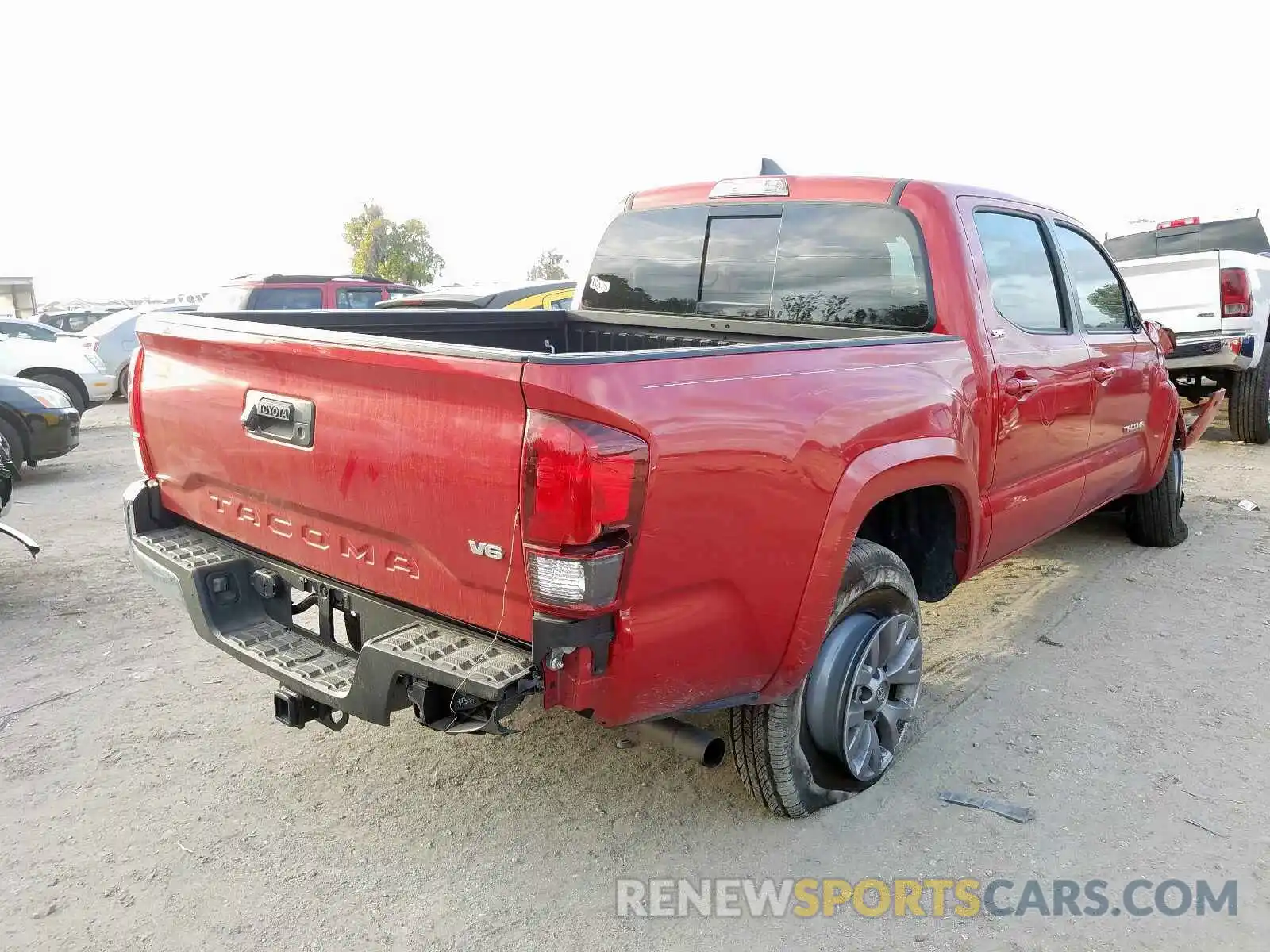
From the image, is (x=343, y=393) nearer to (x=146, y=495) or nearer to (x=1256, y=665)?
(x=146, y=495)

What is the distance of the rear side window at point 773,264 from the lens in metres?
3.62

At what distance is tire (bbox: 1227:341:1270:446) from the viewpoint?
29.9ft

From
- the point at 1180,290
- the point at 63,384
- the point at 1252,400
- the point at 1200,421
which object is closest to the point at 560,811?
the point at 1200,421

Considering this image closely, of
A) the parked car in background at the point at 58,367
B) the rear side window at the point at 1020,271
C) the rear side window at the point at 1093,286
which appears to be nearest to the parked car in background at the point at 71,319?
the parked car in background at the point at 58,367

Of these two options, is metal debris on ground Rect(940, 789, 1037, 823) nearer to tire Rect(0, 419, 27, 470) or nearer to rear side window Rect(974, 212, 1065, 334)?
rear side window Rect(974, 212, 1065, 334)

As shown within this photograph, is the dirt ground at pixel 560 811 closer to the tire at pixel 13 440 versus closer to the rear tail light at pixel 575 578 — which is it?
the rear tail light at pixel 575 578

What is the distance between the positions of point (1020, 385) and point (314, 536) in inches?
105

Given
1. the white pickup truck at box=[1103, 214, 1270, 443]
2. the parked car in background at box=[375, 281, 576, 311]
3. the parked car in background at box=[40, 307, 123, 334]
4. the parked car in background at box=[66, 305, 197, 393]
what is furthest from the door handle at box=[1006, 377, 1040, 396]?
the parked car in background at box=[40, 307, 123, 334]

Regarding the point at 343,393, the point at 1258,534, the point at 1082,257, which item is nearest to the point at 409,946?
the point at 343,393

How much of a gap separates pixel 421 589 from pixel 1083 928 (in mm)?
2004

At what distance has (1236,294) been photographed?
8.55 meters

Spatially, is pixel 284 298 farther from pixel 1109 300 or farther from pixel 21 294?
pixel 21 294

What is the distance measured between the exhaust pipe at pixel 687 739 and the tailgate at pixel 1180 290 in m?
7.54

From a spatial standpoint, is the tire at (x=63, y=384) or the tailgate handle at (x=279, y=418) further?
the tire at (x=63, y=384)
